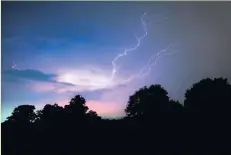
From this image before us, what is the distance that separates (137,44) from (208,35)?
69 cm

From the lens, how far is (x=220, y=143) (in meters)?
3.25

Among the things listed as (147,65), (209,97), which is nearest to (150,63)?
(147,65)

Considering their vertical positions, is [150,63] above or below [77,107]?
above

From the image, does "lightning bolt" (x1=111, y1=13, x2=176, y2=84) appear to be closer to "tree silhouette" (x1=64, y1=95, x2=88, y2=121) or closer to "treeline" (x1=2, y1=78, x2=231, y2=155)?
"treeline" (x1=2, y1=78, x2=231, y2=155)

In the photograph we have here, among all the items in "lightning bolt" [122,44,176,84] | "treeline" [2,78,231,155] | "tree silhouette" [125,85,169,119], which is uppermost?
"lightning bolt" [122,44,176,84]

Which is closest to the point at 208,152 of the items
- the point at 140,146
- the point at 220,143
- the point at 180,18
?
the point at 220,143

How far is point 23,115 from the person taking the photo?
3277 mm

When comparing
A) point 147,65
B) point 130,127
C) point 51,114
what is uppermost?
point 147,65

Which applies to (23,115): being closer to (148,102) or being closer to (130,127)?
(130,127)

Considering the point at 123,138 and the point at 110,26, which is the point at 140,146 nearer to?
the point at 123,138

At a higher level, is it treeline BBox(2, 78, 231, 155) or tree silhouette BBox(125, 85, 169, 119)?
tree silhouette BBox(125, 85, 169, 119)

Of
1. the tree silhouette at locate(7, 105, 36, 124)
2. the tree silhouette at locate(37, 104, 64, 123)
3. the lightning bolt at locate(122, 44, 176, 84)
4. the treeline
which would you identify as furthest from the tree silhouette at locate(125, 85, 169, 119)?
the tree silhouette at locate(7, 105, 36, 124)

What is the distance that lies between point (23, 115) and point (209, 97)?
1.72 m

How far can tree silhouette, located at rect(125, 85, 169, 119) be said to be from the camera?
3303 mm
